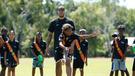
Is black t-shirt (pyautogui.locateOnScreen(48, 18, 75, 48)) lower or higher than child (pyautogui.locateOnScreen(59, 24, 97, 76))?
higher

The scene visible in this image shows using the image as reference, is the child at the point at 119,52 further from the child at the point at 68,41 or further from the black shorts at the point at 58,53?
the child at the point at 68,41

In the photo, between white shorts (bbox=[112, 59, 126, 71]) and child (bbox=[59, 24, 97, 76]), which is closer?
child (bbox=[59, 24, 97, 76])

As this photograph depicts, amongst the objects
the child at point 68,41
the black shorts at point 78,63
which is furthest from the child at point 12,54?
the child at point 68,41

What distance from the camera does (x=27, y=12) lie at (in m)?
82.7

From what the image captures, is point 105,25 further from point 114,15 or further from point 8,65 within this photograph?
point 8,65

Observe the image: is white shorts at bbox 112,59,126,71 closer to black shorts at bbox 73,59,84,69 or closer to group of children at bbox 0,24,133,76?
group of children at bbox 0,24,133,76

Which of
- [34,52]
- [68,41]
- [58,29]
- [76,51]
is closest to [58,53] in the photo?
[58,29]

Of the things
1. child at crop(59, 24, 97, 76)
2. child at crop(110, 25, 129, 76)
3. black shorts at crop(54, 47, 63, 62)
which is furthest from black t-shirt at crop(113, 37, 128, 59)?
child at crop(59, 24, 97, 76)

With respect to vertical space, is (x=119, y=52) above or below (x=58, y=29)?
below

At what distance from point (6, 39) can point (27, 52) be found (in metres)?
64.3

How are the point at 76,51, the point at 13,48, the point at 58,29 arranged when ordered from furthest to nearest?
the point at 13,48, the point at 76,51, the point at 58,29

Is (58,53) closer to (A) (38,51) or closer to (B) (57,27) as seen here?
(B) (57,27)

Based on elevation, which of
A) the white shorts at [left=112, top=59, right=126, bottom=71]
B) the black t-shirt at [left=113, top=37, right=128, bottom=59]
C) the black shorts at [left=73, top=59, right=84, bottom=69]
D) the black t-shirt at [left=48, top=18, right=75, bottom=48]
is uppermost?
the black t-shirt at [left=48, top=18, right=75, bottom=48]

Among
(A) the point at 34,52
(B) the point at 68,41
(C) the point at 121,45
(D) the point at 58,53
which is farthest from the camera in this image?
(A) the point at 34,52
